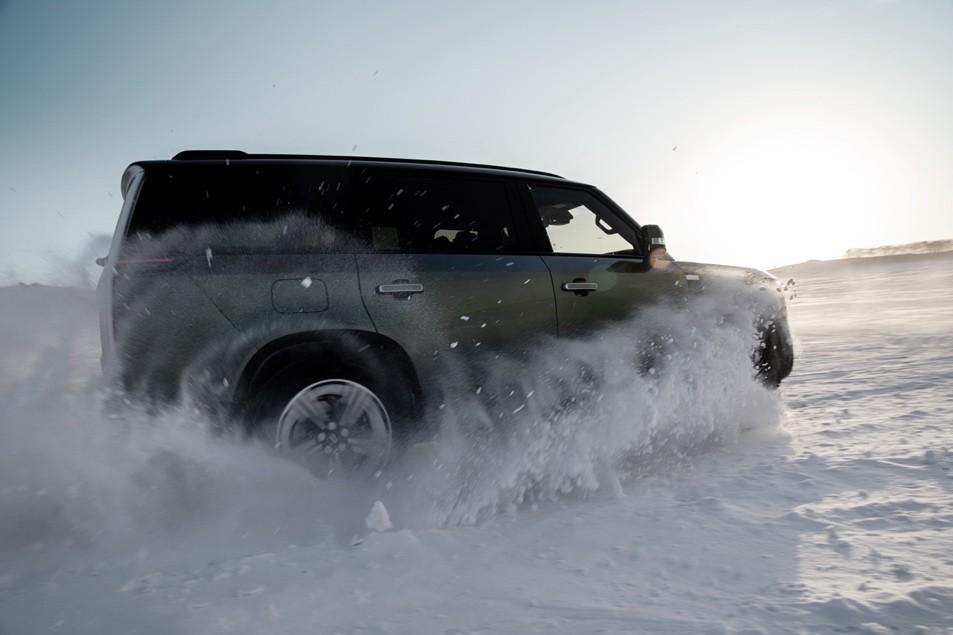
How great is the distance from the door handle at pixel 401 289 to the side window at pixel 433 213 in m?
0.21

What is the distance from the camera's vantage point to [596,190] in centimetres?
439

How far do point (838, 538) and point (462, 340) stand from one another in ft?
6.27

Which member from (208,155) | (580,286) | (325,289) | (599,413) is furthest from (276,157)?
(599,413)

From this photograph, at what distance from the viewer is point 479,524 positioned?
2.91 metres

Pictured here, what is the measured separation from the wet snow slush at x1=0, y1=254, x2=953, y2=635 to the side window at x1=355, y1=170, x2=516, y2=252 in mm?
1063

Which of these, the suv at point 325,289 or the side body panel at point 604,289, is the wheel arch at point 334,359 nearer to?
the suv at point 325,289

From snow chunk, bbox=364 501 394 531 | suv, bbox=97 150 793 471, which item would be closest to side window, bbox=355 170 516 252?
suv, bbox=97 150 793 471

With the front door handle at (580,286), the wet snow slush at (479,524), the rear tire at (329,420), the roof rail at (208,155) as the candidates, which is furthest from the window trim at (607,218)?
the roof rail at (208,155)

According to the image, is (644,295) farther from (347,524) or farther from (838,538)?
(347,524)

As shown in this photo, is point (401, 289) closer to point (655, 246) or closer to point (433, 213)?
point (433, 213)

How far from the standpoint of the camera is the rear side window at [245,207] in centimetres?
286

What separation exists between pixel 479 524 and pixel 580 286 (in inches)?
63.9

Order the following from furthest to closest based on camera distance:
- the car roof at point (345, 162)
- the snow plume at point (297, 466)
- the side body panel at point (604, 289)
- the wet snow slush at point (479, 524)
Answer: the side body panel at point (604, 289) < the car roof at point (345, 162) < the snow plume at point (297, 466) < the wet snow slush at point (479, 524)

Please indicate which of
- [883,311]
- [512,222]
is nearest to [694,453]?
[512,222]
